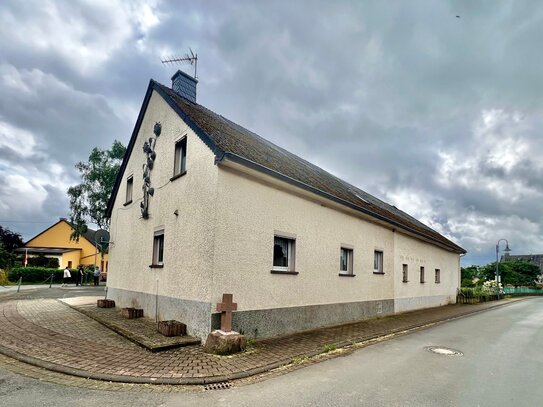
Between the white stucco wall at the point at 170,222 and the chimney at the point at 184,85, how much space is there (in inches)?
75.4

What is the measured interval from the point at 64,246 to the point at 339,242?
49.5 meters

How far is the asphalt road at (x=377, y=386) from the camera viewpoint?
4.80 meters

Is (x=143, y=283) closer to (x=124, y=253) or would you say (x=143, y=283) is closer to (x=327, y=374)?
(x=124, y=253)

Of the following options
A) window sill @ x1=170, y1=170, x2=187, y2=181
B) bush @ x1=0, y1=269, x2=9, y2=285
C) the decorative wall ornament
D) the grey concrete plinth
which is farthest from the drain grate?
bush @ x1=0, y1=269, x2=9, y2=285

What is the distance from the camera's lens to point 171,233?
9742 millimetres

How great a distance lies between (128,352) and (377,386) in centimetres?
480

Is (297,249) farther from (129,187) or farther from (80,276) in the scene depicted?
(80,276)

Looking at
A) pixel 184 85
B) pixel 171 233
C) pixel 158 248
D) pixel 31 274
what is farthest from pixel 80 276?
pixel 171 233

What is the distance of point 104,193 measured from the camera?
1339 inches

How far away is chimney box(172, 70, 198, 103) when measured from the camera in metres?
14.1

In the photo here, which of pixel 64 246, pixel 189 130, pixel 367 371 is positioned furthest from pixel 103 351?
pixel 64 246

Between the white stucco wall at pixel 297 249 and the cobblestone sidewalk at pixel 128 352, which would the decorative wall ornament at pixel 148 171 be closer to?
the cobblestone sidewalk at pixel 128 352

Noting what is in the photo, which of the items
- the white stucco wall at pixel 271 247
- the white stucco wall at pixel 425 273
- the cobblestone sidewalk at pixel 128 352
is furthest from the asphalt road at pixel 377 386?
the white stucco wall at pixel 425 273

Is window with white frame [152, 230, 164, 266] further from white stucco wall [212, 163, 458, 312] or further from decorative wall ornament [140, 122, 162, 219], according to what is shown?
white stucco wall [212, 163, 458, 312]
